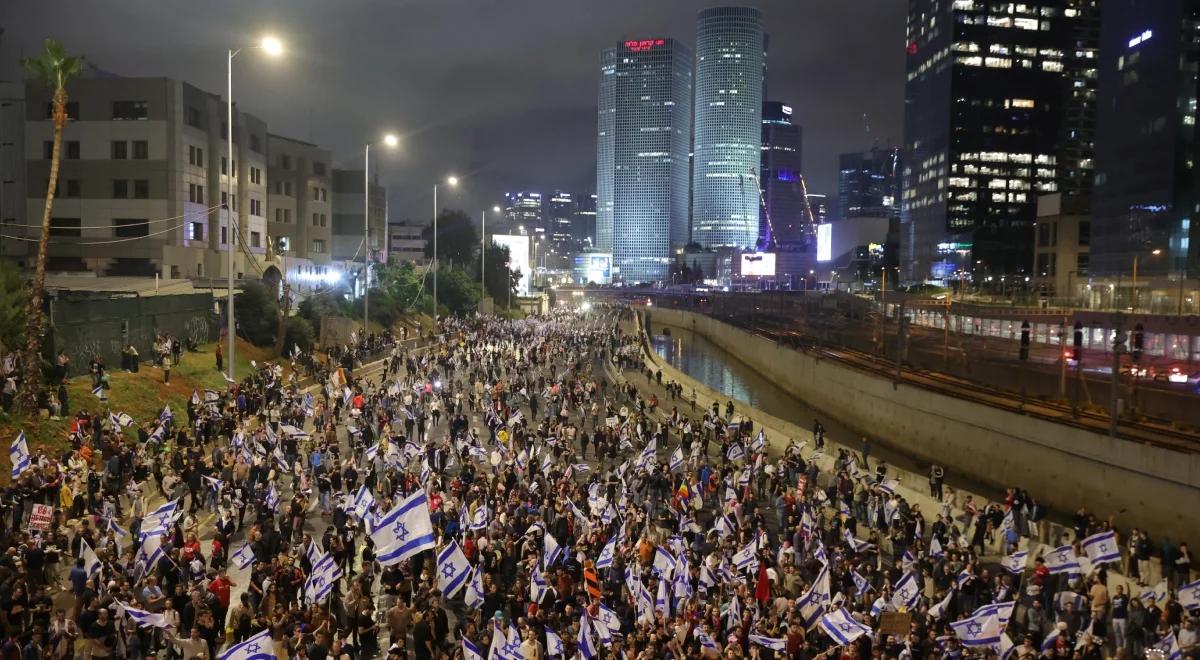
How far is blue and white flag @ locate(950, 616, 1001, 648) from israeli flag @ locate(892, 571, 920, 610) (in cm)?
125

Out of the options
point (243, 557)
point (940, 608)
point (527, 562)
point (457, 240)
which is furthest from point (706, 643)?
point (457, 240)

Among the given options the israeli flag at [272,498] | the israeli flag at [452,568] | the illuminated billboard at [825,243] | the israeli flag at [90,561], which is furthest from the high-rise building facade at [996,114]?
the israeli flag at [90,561]

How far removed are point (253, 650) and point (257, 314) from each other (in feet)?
131

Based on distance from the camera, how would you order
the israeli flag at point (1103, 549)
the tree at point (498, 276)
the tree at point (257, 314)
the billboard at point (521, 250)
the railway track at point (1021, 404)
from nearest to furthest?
1. the israeli flag at point (1103, 549)
2. the railway track at point (1021, 404)
3. the tree at point (257, 314)
4. the tree at point (498, 276)
5. the billboard at point (521, 250)

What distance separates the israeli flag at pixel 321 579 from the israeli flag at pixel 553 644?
358cm

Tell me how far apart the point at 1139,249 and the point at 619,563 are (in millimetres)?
90862

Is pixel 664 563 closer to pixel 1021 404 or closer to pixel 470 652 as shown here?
pixel 470 652

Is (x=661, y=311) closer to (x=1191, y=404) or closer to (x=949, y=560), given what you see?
(x=1191, y=404)

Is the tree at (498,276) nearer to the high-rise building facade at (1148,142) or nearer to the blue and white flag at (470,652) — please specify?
the high-rise building facade at (1148,142)

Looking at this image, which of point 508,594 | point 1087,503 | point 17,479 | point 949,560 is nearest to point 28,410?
point 17,479

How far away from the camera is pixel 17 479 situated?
18.5 metres

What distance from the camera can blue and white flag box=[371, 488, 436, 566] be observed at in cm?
1411

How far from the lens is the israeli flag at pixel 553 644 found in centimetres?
1234

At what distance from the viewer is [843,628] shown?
1273cm
